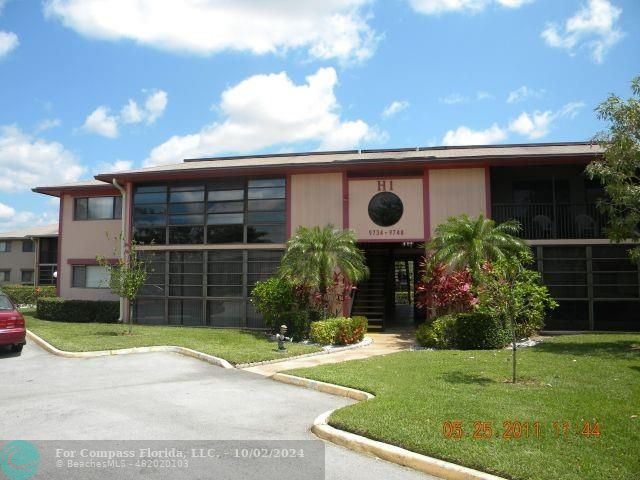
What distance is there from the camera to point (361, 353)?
45.1ft

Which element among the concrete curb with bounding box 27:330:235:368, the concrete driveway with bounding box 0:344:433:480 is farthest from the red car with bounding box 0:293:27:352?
the concrete driveway with bounding box 0:344:433:480

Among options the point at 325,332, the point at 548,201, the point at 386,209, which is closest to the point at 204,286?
the point at 325,332

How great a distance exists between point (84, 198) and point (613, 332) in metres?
21.0

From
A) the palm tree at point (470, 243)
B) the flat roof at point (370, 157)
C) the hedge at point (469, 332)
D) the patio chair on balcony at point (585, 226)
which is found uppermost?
the flat roof at point (370, 157)

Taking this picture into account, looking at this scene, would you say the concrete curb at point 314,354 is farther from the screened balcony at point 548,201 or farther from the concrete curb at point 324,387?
the screened balcony at point 548,201

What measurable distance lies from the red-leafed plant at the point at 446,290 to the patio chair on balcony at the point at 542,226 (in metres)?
4.43

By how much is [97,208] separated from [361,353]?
Answer: 47.3 feet

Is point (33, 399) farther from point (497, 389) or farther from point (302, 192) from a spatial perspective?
point (302, 192)

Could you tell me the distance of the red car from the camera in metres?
12.7

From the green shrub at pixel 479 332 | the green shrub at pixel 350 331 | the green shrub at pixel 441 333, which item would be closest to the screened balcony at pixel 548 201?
the green shrub at pixel 479 332

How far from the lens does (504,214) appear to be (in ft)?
58.4

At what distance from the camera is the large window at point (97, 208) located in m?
22.1

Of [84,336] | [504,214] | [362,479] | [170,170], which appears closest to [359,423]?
[362,479]
